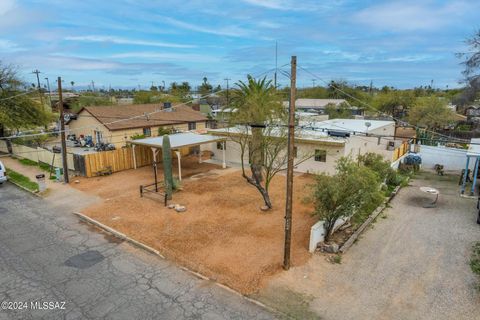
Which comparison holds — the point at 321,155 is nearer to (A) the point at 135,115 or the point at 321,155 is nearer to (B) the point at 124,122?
(B) the point at 124,122

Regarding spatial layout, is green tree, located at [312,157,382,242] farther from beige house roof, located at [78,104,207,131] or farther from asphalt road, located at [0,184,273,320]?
beige house roof, located at [78,104,207,131]

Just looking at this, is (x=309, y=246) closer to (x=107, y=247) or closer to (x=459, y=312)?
(x=459, y=312)

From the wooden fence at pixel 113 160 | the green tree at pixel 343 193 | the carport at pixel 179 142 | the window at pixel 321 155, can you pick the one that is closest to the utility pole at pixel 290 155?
the green tree at pixel 343 193

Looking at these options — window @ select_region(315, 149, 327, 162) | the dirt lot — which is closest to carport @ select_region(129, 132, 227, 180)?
the dirt lot

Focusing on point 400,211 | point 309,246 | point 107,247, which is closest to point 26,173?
point 107,247

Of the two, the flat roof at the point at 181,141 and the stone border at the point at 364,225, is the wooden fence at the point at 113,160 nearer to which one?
the flat roof at the point at 181,141

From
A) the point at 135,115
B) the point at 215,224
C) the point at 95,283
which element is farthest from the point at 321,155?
the point at 135,115
